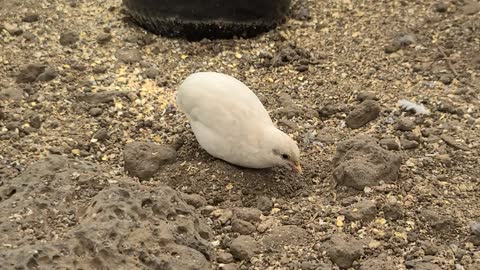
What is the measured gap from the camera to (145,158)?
3.11 meters

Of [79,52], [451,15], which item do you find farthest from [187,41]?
[451,15]

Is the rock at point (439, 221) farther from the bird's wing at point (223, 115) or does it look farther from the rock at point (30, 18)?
the rock at point (30, 18)

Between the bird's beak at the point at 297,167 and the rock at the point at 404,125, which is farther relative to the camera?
the rock at the point at 404,125

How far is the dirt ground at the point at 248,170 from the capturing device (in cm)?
248

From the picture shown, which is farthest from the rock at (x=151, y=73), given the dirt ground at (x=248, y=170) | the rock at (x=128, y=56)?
the rock at (x=128, y=56)

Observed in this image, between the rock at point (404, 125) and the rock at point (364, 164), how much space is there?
0.31 metres

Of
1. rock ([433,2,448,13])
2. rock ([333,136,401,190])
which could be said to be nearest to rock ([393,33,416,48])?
rock ([433,2,448,13])

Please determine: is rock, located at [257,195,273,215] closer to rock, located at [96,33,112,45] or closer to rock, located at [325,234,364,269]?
rock, located at [325,234,364,269]

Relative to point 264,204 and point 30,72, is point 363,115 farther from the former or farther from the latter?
point 30,72

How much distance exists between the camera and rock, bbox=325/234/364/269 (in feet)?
8.43

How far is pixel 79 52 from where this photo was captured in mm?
3959

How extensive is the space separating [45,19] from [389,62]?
179 centimetres

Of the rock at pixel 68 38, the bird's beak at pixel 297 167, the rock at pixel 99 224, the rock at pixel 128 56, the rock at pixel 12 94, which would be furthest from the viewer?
the rock at pixel 68 38

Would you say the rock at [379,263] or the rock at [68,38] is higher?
the rock at [379,263]
